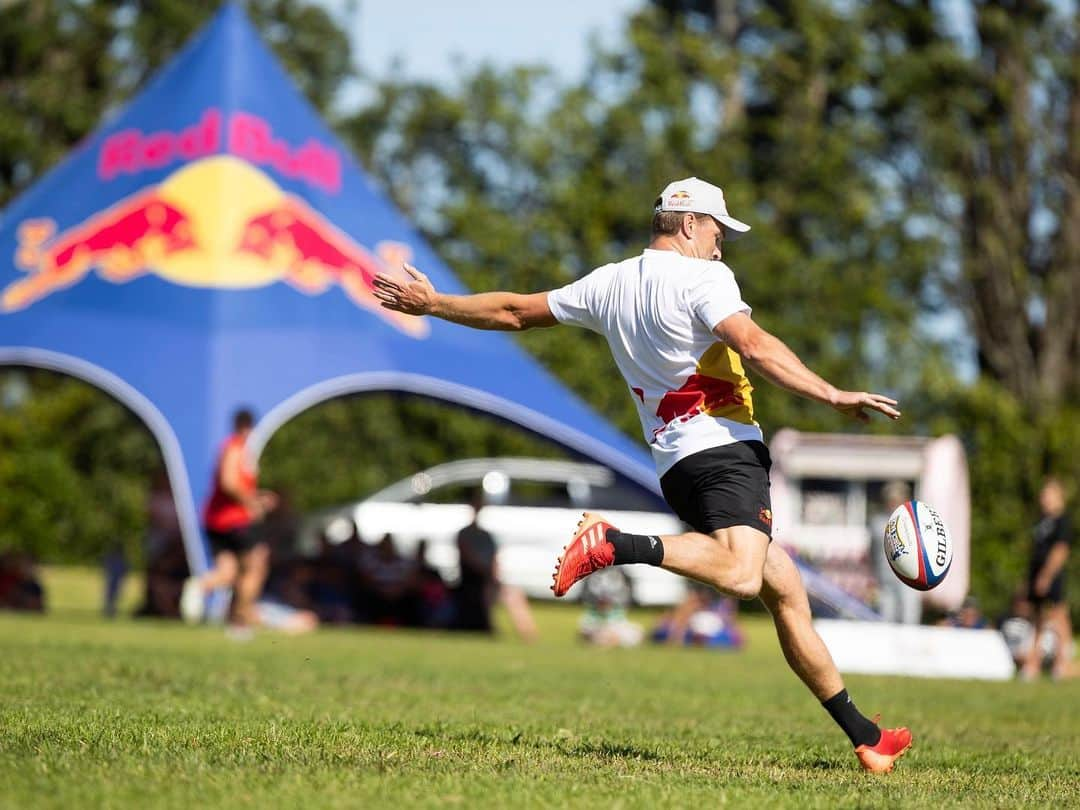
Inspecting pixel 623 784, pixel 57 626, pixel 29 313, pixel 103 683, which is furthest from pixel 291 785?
pixel 29 313

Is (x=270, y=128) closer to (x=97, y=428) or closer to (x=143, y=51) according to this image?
(x=97, y=428)

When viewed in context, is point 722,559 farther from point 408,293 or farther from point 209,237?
point 209,237

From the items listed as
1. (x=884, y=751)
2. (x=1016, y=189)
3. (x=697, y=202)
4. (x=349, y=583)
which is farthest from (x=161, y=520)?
(x=1016, y=189)

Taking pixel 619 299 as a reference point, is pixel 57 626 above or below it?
below

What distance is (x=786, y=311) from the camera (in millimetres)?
35250

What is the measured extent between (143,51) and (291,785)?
40225 millimetres

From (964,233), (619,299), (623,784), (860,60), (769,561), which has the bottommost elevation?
(623,784)

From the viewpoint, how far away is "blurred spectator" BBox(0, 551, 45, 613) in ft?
63.1

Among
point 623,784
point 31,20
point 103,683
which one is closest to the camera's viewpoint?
point 623,784

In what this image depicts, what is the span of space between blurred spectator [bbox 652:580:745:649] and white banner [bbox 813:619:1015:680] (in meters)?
3.50

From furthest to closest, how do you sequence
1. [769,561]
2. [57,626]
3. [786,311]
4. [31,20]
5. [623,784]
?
[31,20]
[786,311]
[57,626]
[769,561]
[623,784]

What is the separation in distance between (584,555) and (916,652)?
9.80 m

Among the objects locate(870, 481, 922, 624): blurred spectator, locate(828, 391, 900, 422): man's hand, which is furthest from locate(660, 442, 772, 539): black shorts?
locate(870, 481, 922, 624): blurred spectator

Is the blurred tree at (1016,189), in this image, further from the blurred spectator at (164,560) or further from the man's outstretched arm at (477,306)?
the man's outstretched arm at (477,306)
